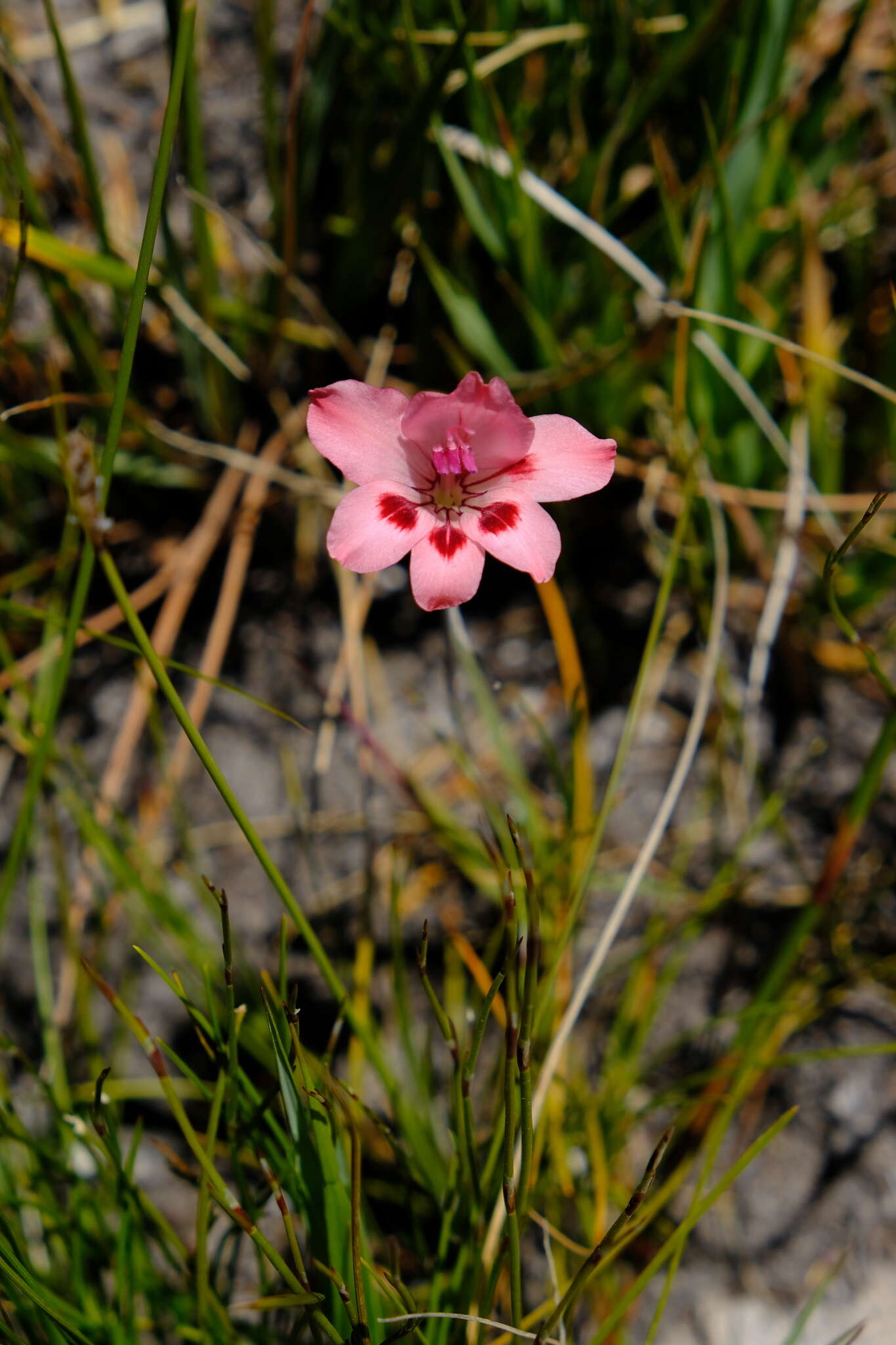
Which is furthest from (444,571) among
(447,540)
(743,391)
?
(743,391)

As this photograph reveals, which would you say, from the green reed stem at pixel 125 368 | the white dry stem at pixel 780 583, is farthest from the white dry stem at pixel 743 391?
the green reed stem at pixel 125 368

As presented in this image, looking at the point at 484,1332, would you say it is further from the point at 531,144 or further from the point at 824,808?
the point at 531,144

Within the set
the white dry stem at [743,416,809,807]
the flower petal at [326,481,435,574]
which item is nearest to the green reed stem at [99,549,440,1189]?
the flower petal at [326,481,435,574]

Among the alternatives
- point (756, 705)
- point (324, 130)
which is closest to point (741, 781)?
point (756, 705)

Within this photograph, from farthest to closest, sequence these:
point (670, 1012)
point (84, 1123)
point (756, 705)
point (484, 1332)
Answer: point (756, 705) → point (670, 1012) → point (84, 1123) → point (484, 1332)

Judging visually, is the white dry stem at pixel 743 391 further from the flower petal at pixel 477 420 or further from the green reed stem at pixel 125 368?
the green reed stem at pixel 125 368

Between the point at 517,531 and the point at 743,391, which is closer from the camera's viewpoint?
the point at 517,531

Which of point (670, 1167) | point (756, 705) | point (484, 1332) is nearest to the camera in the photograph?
point (484, 1332)

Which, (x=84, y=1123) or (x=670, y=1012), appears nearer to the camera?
(x=84, y=1123)

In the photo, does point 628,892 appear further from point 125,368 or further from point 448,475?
point 125,368
